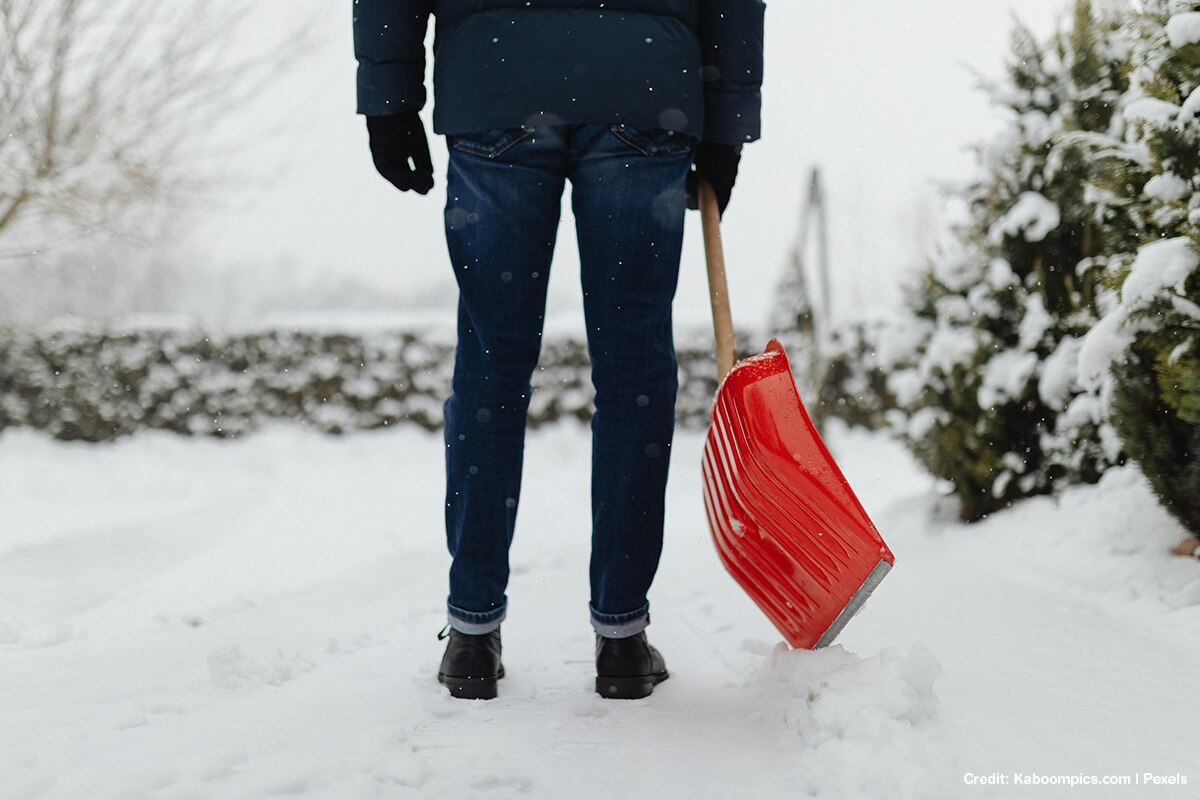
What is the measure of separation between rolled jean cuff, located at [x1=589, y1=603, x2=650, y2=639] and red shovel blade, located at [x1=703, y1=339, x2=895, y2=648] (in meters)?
0.22

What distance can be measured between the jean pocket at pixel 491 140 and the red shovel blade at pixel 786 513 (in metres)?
0.59

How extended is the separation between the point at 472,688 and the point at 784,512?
26.4 inches

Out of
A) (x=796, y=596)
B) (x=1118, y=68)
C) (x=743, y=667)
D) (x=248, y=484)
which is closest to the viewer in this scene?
(x=796, y=596)

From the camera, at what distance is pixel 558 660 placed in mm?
1933

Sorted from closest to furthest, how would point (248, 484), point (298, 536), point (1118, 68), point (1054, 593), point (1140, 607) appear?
point (1140, 607), point (1054, 593), point (1118, 68), point (298, 536), point (248, 484)

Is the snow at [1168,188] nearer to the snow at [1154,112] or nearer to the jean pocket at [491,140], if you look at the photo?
the snow at [1154,112]

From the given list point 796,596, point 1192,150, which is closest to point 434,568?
point 796,596

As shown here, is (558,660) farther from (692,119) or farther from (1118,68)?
(1118,68)

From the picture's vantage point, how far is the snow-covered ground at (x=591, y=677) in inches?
47.7

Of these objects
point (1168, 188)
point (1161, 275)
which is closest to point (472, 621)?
point (1161, 275)

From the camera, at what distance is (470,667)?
5.28 ft

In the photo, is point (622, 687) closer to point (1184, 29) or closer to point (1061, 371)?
point (1184, 29)

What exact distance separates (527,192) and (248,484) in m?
5.92

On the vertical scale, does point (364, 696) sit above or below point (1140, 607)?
above
